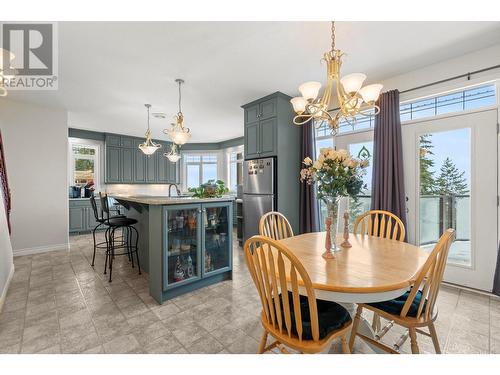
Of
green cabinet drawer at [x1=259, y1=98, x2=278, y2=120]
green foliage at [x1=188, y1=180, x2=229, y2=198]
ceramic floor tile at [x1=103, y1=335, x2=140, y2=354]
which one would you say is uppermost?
green cabinet drawer at [x1=259, y1=98, x2=278, y2=120]

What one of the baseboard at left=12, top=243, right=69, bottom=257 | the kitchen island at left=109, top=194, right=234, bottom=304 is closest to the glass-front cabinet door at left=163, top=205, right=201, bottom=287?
the kitchen island at left=109, top=194, right=234, bottom=304

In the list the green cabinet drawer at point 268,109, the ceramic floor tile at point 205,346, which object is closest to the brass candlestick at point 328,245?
the ceramic floor tile at point 205,346

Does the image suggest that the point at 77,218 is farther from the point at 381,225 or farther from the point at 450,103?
the point at 450,103

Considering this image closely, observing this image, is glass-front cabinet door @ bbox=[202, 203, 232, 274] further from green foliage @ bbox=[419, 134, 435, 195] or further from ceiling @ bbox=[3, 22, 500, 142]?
green foliage @ bbox=[419, 134, 435, 195]

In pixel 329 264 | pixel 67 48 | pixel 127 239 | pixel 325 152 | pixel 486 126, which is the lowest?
pixel 127 239

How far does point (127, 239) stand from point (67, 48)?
2.71 meters

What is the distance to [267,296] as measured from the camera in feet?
4.00

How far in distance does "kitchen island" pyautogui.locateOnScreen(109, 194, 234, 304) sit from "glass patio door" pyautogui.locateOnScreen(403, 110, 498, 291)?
245 centimetres

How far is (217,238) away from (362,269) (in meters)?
1.90

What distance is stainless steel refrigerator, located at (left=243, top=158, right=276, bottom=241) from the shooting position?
12.1ft

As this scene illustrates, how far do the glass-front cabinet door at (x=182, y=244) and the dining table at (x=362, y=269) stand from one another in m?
1.19

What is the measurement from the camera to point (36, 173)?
4027 millimetres

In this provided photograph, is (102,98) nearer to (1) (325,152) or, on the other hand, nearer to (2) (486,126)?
(1) (325,152)

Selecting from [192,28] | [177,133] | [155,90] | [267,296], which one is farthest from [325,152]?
[155,90]
